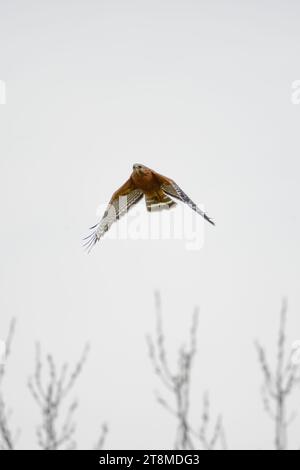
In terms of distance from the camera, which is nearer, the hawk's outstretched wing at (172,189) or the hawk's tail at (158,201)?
the hawk's outstretched wing at (172,189)

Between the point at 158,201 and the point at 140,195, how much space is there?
456 millimetres

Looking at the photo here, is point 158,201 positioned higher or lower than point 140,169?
lower

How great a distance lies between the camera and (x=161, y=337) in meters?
10.2

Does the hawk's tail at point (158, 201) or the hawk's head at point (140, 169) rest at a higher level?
the hawk's head at point (140, 169)

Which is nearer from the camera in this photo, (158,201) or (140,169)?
(140,169)

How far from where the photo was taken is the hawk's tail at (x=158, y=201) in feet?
63.3

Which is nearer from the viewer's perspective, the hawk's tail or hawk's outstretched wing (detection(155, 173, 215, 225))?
hawk's outstretched wing (detection(155, 173, 215, 225))

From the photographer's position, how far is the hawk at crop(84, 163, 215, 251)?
1861 cm

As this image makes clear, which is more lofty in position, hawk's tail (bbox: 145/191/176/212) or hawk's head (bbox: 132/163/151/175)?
hawk's head (bbox: 132/163/151/175)

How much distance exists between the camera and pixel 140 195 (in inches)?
760

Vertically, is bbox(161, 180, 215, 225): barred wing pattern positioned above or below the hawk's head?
below
